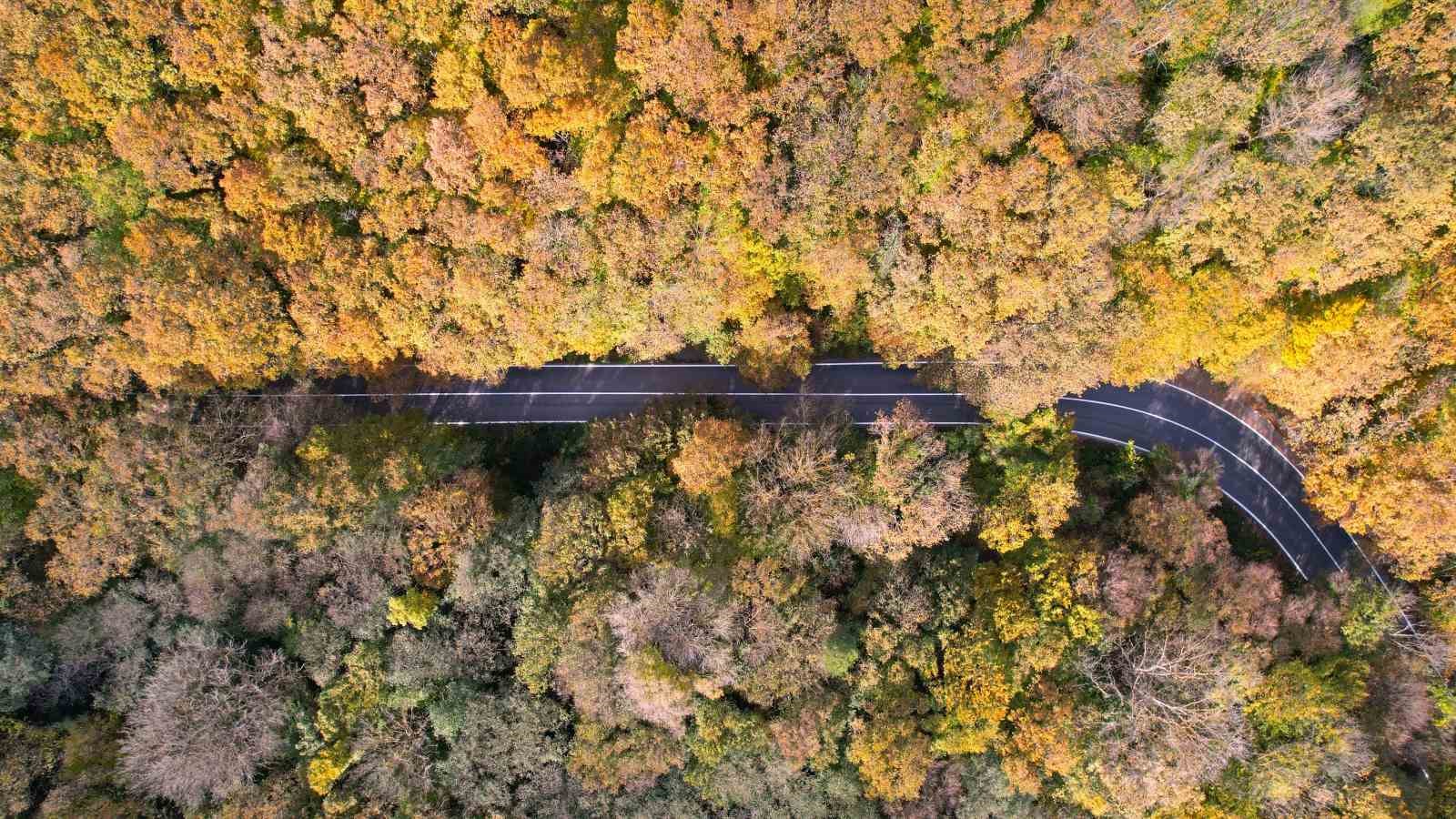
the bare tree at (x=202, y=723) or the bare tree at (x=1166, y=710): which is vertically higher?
the bare tree at (x=1166, y=710)

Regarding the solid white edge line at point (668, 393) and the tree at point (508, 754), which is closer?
the tree at point (508, 754)

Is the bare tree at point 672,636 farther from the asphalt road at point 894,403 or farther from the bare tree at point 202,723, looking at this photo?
the bare tree at point 202,723

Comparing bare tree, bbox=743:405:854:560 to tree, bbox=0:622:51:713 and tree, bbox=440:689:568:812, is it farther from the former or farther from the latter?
tree, bbox=0:622:51:713

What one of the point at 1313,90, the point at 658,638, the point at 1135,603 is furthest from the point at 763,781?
the point at 1313,90

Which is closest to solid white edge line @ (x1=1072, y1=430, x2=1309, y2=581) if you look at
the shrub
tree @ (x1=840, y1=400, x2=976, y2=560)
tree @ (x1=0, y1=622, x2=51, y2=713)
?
tree @ (x1=840, y1=400, x2=976, y2=560)

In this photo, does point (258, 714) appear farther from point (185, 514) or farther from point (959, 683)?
point (959, 683)

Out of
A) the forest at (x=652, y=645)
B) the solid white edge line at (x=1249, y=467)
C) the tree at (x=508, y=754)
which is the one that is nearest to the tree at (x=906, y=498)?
the forest at (x=652, y=645)
